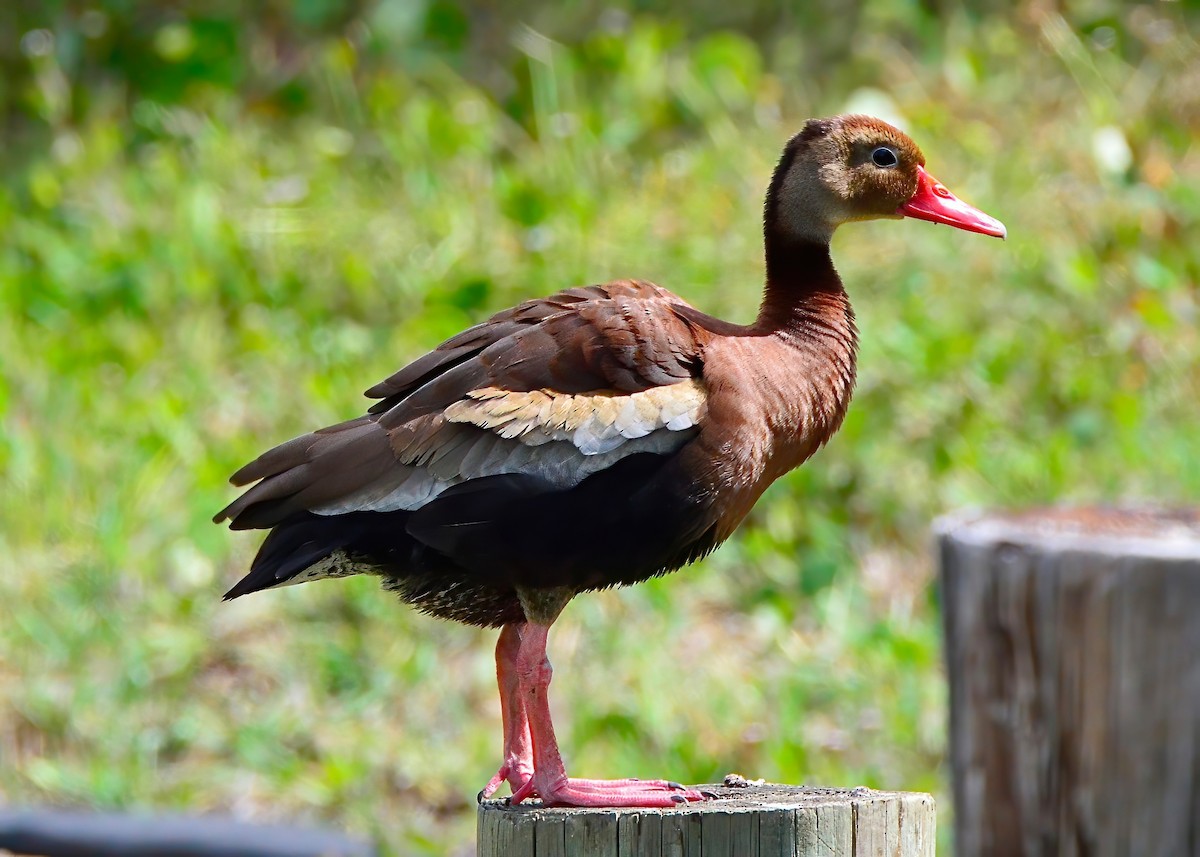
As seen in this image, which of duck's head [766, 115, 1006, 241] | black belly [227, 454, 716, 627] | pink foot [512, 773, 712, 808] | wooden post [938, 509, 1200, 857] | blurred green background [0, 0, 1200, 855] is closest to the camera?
pink foot [512, 773, 712, 808]

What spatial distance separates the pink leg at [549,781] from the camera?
307 cm

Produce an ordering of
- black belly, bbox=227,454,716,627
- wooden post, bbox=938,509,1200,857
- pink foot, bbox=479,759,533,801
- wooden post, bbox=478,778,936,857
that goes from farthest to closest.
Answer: wooden post, bbox=938,509,1200,857 → pink foot, bbox=479,759,533,801 → black belly, bbox=227,454,716,627 → wooden post, bbox=478,778,936,857

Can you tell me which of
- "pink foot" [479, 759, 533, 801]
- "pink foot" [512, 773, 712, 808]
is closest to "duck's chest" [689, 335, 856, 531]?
"pink foot" [512, 773, 712, 808]

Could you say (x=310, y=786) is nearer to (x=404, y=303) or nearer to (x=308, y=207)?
(x=404, y=303)

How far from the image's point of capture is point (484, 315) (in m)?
7.73

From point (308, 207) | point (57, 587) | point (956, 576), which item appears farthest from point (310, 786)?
point (308, 207)

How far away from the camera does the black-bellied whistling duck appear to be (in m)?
3.13

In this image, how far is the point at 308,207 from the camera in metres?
8.38

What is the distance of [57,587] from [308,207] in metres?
2.72

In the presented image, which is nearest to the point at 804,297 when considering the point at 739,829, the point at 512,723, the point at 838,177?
the point at 838,177

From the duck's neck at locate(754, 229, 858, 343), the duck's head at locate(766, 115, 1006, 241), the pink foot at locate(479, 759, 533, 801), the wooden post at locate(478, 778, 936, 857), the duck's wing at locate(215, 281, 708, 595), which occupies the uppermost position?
the duck's head at locate(766, 115, 1006, 241)

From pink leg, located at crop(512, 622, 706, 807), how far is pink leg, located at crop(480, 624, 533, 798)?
7 centimetres

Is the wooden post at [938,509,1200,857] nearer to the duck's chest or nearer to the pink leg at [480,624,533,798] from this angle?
the duck's chest

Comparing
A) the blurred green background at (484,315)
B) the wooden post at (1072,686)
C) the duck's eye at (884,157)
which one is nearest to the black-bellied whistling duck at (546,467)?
the duck's eye at (884,157)
